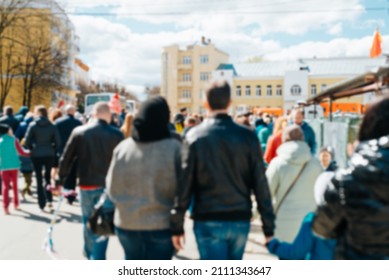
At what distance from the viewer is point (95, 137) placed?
564 centimetres

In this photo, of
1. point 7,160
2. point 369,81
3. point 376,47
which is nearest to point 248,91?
point 376,47

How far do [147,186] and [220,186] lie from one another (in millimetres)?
586

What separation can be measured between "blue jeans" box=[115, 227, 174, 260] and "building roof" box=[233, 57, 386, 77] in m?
78.5

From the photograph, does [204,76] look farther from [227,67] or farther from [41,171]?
[41,171]

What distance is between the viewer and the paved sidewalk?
682 cm

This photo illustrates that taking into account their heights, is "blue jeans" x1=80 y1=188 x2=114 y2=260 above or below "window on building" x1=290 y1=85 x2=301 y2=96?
below

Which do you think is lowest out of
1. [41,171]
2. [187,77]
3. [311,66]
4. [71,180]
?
[41,171]

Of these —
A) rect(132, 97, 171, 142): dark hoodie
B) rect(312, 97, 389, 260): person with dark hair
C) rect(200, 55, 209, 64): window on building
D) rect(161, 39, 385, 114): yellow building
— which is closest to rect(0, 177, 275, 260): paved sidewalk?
rect(132, 97, 171, 142): dark hoodie

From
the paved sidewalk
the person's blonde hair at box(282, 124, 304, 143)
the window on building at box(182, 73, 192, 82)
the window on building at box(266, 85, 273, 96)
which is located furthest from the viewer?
the window on building at box(182, 73, 192, 82)

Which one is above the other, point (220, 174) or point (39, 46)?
point (39, 46)

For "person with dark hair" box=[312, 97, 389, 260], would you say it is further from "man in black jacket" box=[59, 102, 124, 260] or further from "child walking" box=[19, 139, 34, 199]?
"child walking" box=[19, 139, 34, 199]

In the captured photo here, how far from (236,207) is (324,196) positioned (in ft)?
3.41

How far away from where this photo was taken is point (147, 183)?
388 cm

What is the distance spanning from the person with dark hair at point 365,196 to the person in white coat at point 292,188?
2059 mm
